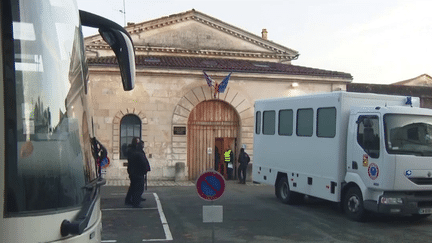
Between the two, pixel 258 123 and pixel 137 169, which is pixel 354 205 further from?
pixel 137 169

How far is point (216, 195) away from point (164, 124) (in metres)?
14.7

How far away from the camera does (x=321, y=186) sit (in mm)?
13438

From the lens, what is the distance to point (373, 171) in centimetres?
1185

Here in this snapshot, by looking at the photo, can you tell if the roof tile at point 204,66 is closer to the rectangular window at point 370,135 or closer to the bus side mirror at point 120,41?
the rectangular window at point 370,135

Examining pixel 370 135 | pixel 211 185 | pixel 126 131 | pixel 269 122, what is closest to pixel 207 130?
pixel 126 131

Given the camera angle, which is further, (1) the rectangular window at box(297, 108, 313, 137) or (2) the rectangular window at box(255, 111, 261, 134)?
(2) the rectangular window at box(255, 111, 261, 134)

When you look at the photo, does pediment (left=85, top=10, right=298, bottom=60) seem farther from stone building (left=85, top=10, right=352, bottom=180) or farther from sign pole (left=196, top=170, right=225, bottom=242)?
sign pole (left=196, top=170, right=225, bottom=242)

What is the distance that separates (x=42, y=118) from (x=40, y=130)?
3.4 inches

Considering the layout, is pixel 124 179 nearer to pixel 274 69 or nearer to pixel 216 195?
pixel 274 69

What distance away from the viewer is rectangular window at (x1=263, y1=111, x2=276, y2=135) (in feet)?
53.2

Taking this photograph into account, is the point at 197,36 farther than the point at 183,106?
Yes

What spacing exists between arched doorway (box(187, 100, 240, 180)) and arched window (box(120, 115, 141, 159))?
2.65 m

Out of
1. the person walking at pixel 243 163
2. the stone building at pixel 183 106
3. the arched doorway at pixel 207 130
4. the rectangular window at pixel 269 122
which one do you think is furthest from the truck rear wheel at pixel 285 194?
the arched doorway at pixel 207 130

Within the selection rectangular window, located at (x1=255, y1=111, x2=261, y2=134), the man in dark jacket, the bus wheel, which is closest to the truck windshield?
the bus wheel
